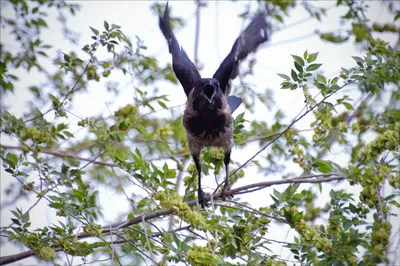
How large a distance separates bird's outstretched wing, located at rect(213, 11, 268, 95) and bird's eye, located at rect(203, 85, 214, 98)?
28cm

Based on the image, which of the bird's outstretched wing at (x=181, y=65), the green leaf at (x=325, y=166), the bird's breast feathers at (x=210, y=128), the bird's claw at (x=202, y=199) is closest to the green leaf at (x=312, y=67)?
the green leaf at (x=325, y=166)

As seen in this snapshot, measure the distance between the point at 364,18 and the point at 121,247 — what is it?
2980mm

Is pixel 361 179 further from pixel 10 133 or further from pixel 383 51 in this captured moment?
pixel 10 133

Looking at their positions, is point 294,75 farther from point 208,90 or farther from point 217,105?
point 217,105

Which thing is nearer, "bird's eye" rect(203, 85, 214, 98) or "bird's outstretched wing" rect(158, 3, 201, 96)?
"bird's eye" rect(203, 85, 214, 98)

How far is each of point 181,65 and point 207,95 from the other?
558mm

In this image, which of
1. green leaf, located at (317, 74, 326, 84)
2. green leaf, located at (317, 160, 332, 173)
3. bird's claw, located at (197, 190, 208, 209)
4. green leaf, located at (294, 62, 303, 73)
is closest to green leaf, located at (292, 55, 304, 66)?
green leaf, located at (294, 62, 303, 73)

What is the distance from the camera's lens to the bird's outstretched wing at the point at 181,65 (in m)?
3.95

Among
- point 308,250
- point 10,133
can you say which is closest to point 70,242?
point 10,133

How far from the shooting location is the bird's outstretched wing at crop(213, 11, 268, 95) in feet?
11.9

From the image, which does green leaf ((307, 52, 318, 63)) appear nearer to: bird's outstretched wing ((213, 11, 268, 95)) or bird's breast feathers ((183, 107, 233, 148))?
bird's outstretched wing ((213, 11, 268, 95))

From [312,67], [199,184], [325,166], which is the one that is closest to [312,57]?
[312,67]

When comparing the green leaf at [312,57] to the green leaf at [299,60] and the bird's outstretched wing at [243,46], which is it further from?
the bird's outstretched wing at [243,46]

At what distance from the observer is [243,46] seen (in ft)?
12.1
